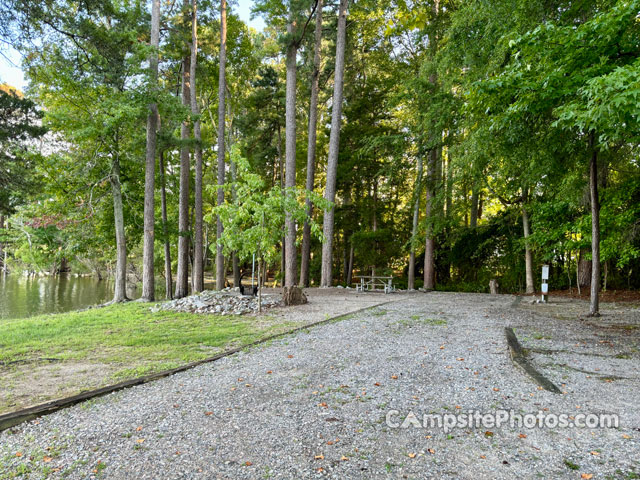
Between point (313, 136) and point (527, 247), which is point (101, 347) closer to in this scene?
point (313, 136)

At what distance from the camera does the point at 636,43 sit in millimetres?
5340

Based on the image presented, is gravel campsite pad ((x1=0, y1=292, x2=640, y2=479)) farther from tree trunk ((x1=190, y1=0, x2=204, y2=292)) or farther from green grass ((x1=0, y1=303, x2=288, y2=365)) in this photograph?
tree trunk ((x1=190, y1=0, x2=204, y2=292))

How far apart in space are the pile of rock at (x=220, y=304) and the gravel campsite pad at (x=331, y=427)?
4746 millimetres

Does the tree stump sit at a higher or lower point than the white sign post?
lower

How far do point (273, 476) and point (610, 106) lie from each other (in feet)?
16.3

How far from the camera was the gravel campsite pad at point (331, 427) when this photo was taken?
226cm

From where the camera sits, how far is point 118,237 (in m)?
13.5

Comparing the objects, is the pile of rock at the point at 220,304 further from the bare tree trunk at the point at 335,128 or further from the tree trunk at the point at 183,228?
the bare tree trunk at the point at 335,128

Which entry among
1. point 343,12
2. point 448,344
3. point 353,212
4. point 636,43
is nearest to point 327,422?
point 448,344

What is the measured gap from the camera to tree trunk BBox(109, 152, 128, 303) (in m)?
13.1

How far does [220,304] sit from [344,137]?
1236cm

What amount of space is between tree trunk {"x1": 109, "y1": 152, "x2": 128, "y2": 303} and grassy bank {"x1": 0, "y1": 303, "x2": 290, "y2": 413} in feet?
14.1

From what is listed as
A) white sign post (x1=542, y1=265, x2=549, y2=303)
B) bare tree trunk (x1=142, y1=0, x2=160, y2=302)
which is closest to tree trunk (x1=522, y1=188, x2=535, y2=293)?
white sign post (x1=542, y1=265, x2=549, y2=303)

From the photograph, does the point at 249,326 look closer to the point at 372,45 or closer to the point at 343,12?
the point at 343,12
